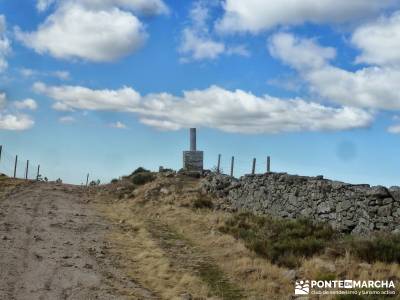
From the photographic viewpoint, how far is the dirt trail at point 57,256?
9.43m

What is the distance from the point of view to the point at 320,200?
16.1m

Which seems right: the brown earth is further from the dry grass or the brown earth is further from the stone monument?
the stone monument

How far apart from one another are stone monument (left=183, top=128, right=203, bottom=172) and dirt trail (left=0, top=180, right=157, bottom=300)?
11.1 meters

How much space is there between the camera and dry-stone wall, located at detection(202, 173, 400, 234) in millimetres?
13648

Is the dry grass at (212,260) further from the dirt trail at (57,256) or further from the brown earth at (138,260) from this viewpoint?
the dirt trail at (57,256)

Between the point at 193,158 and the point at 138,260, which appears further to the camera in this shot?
the point at 193,158

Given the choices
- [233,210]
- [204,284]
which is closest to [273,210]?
[233,210]

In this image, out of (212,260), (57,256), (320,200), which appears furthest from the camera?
(320,200)

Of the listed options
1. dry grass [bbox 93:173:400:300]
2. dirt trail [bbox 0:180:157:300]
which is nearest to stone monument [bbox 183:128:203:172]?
dirt trail [bbox 0:180:157:300]

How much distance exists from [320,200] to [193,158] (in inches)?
659

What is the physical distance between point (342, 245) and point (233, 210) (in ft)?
27.6

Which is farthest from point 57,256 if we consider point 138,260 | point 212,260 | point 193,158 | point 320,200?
point 193,158

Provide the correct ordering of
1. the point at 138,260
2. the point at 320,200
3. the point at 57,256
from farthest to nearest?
the point at 320,200 < the point at 138,260 < the point at 57,256

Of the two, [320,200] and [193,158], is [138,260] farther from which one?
[193,158]
